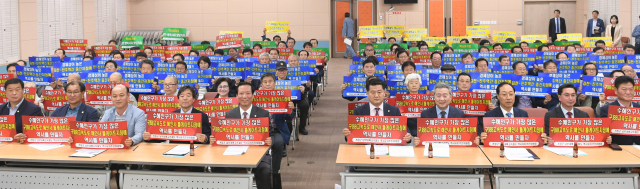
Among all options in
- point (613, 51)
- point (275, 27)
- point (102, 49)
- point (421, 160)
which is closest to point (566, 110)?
point (421, 160)

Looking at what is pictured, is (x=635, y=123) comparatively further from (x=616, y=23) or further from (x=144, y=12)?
(x=144, y=12)

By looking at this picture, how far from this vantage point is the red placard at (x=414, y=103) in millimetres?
6285

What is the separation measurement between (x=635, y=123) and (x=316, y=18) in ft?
50.4

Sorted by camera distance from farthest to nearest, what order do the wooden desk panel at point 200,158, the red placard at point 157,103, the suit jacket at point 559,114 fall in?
the red placard at point 157,103, the suit jacket at point 559,114, the wooden desk panel at point 200,158

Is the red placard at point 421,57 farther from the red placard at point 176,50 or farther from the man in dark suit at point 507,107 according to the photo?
the red placard at point 176,50

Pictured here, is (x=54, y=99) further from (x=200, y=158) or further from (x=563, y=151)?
(x=563, y=151)

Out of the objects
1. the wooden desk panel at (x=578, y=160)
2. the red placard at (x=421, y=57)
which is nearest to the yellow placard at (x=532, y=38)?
the red placard at (x=421, y=57)

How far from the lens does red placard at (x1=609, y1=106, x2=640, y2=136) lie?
509 centimetres

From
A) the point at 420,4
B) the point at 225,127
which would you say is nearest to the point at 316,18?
the point at 420,4

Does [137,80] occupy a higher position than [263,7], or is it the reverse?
[263,7]

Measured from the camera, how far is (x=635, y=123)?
16.8ft

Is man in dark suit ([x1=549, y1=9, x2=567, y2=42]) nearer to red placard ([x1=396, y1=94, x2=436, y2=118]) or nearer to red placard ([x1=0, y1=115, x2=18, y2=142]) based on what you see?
red placard ([x1=396, y1=94, x2=436, y2=118])

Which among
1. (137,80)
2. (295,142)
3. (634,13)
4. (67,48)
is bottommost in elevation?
(295,142)

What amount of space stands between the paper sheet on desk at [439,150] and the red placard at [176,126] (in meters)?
2.17
